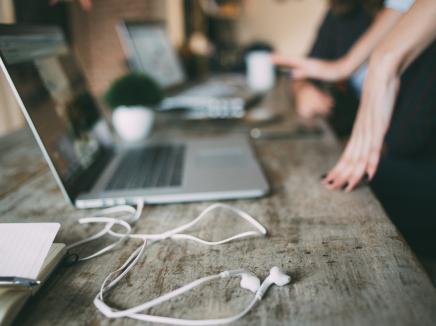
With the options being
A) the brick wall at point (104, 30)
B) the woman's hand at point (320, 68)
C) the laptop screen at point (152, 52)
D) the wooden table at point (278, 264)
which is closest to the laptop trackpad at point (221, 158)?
the wooden table at point (278, 264)

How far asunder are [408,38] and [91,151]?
76 cm

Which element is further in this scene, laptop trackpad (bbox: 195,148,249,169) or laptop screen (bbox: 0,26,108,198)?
laptop trackpad (bbox: 195,148,249,169)

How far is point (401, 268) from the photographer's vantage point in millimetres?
483

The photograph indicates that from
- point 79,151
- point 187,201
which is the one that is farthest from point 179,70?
point 187,201

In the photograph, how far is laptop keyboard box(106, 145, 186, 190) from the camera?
2.47ft

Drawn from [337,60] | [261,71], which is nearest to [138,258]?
[261,71]

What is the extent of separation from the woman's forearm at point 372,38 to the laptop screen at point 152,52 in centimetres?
78

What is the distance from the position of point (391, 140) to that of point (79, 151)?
84 cm

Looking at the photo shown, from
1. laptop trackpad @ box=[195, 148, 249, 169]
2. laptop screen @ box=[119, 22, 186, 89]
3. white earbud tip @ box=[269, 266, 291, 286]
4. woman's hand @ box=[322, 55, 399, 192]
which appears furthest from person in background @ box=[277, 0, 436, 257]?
laptop screen @ box=[119, 22, 186, 89]

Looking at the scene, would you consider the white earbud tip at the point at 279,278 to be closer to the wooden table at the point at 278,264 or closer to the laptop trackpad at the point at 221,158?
the wooden table at the point at 278,264

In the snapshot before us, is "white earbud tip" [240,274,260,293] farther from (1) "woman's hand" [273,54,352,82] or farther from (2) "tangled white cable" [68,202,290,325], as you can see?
(1) "woman's hand" [273,54,352,82]

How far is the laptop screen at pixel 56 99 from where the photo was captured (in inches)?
25.9

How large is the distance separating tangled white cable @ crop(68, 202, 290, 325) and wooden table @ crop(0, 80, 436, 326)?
0.01m

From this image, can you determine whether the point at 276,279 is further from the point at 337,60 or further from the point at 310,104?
the point at 337,60
